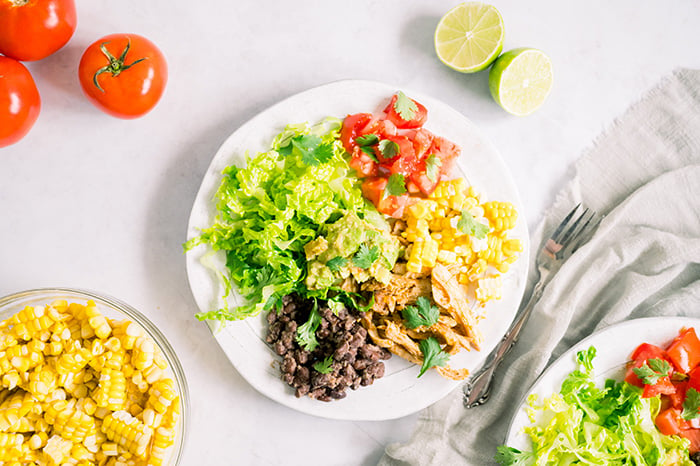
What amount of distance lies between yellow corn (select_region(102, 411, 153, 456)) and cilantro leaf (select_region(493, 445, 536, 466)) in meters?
1.78

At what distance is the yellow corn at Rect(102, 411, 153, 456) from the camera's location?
257 cm

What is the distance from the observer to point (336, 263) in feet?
9.11

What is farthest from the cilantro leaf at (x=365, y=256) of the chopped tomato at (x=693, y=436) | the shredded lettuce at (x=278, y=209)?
the chopped tomato at (x=693, y=436)

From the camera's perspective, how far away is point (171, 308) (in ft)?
10.5

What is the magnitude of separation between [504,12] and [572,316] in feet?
6.02

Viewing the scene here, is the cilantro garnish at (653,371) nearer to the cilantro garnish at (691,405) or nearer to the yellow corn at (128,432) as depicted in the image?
the cilantro garnish at (691,405)

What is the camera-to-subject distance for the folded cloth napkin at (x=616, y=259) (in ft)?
10.2

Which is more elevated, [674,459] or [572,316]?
[572,316]

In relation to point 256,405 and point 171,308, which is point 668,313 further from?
point 171,308

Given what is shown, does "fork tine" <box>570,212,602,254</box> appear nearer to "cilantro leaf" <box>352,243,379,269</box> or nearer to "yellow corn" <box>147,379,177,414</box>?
"cilantro leaf" <box>352,243,379,269</box>

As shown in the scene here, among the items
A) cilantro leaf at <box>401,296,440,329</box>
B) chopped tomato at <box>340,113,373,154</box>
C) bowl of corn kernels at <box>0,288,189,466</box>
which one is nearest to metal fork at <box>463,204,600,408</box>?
cilantro leaf at <box>401,296,440,329</box>

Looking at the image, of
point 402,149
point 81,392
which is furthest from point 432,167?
point 81,392

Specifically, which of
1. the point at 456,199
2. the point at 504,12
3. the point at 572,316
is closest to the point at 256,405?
the point at 456,199

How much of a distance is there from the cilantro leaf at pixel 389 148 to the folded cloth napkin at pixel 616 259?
1.04 metres
